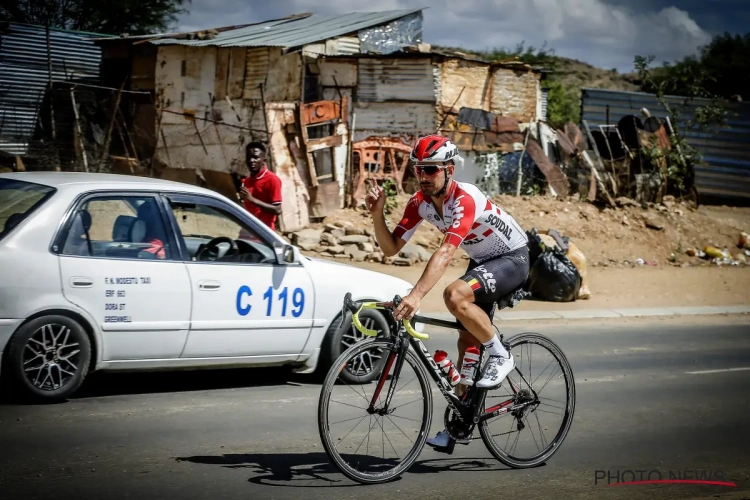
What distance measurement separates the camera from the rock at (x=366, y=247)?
698 inches

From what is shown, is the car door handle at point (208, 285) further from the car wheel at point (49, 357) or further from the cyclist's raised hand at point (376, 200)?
the cyclist's raised hand at point (376, 200)

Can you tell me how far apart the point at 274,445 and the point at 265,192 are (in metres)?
4.65

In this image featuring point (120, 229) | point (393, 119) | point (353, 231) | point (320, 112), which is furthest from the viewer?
point (393, 119)

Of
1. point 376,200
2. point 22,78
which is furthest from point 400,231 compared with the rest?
point 22,78

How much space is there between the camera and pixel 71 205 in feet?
22.2

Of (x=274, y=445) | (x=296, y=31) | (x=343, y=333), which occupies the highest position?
(x=296, y=31)

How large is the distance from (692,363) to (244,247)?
18.1 ft

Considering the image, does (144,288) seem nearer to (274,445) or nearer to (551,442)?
(274,445)

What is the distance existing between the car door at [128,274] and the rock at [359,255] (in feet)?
33.7

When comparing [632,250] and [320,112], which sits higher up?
[320,112]

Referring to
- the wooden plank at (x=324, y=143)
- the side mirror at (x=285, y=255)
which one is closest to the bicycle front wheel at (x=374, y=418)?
the side mirror at (x=285, y=255)

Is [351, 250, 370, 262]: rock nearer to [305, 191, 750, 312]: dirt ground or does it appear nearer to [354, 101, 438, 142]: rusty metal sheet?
[305, 191, 750, 312]: dirt ground

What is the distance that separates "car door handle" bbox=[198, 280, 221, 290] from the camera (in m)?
7.15

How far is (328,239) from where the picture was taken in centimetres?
1820
